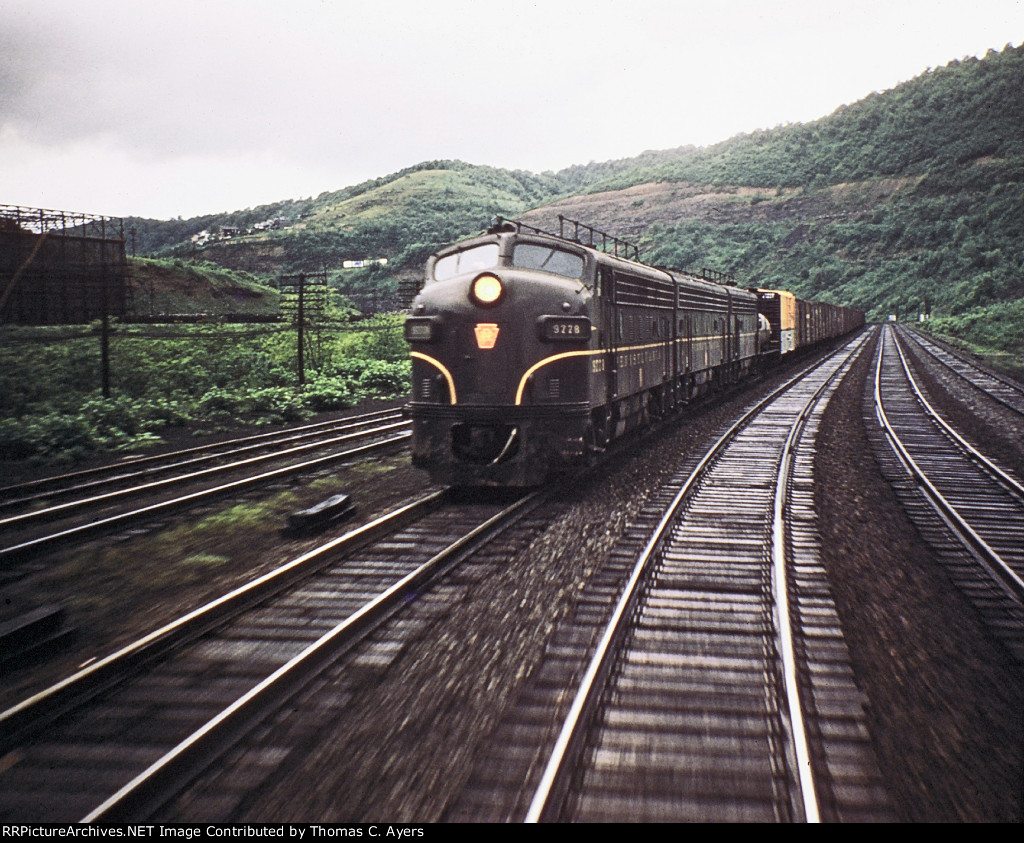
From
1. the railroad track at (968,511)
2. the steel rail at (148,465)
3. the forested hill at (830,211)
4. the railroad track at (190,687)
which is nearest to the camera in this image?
the railroad track at (190,687)

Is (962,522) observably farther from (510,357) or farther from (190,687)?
(190,687)

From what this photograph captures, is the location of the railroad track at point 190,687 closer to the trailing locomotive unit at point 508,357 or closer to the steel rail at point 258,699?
the steel rail at point 258,699

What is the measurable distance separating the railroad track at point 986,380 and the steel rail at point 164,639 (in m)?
16.9

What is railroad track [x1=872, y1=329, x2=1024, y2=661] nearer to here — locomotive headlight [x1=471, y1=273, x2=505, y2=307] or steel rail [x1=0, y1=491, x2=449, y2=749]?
locomotive headlight [x1=471, y1=273, x2=505, y2=307]

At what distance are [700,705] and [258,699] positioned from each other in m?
2.73

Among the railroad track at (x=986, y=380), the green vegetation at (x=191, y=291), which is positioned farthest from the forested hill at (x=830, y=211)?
the green vegetation at (x=191, y=291)

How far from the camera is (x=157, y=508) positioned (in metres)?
9.48

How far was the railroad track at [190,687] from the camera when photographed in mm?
3836

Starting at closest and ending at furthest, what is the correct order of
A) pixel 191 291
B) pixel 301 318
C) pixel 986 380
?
pixel 301 318 < pixel 986 380 < pixel 191 291

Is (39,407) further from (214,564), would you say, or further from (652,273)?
(652,273)

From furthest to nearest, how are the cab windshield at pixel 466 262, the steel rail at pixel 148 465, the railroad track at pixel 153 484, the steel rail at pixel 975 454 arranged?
the steel rail at pixel 148 465, the steel rail at pixel 975 454, the cab windshield at pixel 466 262, the railroad track at pixel 153 484

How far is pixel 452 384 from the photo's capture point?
9.47m

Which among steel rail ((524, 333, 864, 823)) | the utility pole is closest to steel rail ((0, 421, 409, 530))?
steel rail ((524, 333, 864, 823))

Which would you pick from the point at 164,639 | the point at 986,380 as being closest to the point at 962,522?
the point at 164,639
